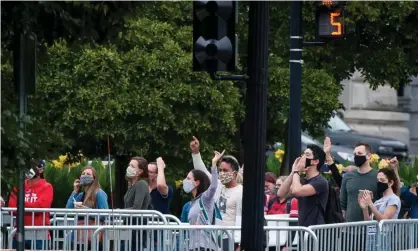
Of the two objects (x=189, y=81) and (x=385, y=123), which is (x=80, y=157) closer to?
(x=189, y=81)

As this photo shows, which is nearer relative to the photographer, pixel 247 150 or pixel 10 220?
pixel 247 150

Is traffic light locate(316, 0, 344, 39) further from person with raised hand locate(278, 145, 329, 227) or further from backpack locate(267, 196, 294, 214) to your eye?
backpack locate(267, 196, 294, 214)

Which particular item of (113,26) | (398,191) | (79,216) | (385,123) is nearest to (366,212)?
(398,191)

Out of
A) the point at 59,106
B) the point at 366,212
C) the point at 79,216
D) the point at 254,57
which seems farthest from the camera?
the point at 59,106

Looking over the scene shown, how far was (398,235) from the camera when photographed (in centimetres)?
1343

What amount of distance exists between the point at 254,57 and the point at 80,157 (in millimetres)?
9596

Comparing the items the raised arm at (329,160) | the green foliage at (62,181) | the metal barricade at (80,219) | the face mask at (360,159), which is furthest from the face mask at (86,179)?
the green foliage at (62,181)

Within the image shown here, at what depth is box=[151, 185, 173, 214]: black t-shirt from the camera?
1524 cm

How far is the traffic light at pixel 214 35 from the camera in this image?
9.91 meters

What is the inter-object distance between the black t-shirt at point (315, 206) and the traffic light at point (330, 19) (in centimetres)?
210

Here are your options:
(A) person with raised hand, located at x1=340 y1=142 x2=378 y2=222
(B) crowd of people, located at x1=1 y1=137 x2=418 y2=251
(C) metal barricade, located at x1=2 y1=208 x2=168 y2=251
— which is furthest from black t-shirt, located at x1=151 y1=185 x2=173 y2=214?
(A) person with raised hand, located at x1=340 y1=142 x2=378 y2=222

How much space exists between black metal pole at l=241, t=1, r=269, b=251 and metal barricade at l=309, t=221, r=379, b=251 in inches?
76.7

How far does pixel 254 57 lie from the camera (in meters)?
10.2

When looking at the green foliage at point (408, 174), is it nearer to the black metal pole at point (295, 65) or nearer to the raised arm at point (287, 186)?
the black metal pole at point (295, 65)
